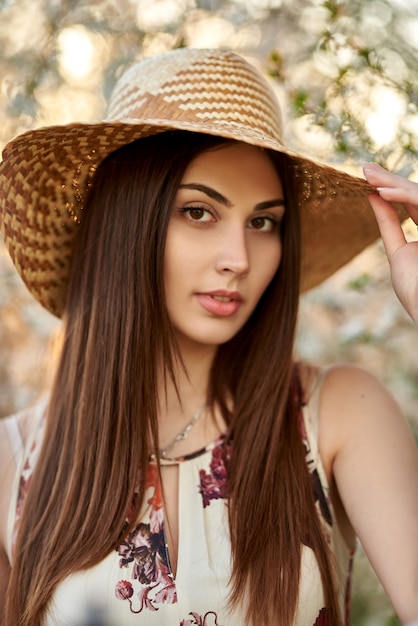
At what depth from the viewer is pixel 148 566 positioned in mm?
1980

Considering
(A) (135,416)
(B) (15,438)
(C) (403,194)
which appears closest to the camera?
(C) (403,194)

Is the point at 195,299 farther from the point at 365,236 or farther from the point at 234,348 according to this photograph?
the point at 365,236

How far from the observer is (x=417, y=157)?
7.61 ft

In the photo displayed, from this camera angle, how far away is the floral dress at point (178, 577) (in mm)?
1923

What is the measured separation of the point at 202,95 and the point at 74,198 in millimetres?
493

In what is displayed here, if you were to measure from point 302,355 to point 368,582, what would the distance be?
1.01 metres

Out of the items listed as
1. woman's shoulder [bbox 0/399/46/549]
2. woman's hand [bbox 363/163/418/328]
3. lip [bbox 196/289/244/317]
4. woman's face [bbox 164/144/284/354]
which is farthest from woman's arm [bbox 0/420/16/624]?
woman's hand [bbox 363/163/418/328]

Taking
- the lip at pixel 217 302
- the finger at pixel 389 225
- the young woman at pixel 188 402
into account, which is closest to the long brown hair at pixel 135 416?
the young woman at pixel 188 402

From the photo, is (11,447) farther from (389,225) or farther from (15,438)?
(389,225)

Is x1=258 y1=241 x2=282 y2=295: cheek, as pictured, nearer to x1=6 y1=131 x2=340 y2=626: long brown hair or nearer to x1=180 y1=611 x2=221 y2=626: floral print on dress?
x1=6 y1=131 x2=340 y2=626: long brown hair

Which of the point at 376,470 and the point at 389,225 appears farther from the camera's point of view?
the point at 376,470

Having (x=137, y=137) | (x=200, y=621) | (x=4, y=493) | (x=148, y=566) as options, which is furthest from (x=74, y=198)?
(x=200, y=621)

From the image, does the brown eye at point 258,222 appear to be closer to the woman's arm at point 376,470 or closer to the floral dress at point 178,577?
the woman's arm at point 376,470

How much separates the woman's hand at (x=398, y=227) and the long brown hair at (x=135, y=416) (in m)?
0.37
